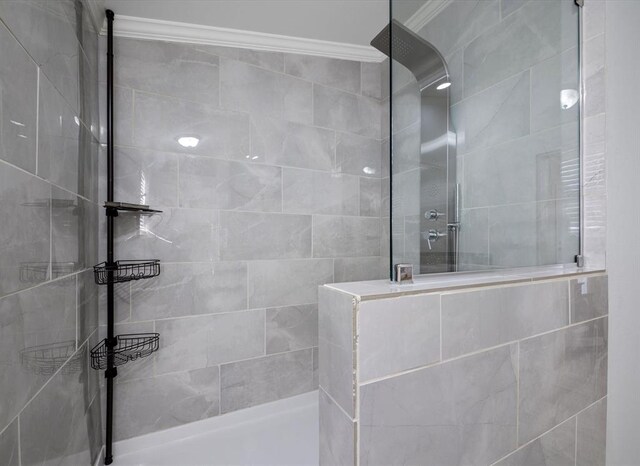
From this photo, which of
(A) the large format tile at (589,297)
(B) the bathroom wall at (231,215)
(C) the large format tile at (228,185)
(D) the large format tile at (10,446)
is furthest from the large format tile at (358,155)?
(D) the large format tile at (10,446)

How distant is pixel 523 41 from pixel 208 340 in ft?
5.71

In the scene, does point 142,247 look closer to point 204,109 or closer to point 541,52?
point 204,109

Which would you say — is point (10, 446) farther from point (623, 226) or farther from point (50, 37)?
point (623, 226)

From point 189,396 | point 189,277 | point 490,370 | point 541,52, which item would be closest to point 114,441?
point 189,396

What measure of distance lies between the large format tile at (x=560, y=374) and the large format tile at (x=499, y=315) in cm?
5

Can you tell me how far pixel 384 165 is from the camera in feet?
6.00

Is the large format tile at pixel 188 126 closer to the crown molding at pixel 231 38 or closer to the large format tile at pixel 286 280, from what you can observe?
the crown molding at pixel 231 38

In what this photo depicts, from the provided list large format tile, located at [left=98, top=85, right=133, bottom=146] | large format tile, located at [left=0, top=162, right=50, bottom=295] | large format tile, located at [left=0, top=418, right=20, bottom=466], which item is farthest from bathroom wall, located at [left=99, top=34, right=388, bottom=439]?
large format tile, located at [left=0, top=418, right=20, bottom=466]

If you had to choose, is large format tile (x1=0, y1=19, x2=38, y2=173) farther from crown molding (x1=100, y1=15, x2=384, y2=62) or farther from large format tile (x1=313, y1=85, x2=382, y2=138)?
large format tile (x1=313, y1=85, x2=382, y2=138)

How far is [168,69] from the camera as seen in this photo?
138 centimetres

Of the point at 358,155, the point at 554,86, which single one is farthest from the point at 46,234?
the point at 554,86

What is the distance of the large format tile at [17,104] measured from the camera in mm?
572

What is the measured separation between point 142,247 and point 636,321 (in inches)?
71.4

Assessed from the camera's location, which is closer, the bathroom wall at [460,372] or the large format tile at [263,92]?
the bathroom wall at [460,372]
